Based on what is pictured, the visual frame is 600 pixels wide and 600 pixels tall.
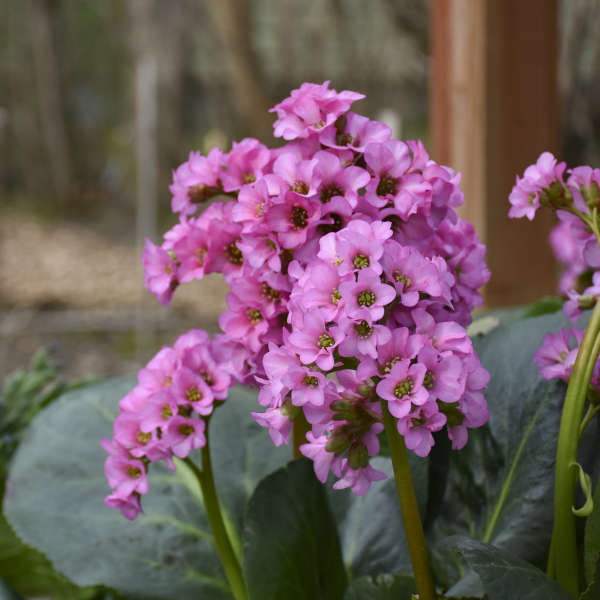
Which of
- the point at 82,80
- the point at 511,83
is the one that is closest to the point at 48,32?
the point at 82,80

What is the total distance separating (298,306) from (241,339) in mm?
94

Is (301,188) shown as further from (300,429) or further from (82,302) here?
(82,302)

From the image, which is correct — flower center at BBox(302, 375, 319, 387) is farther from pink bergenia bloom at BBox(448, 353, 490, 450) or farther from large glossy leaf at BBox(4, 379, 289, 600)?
large glossy leaf at BBox(4, 379, 289, 600)

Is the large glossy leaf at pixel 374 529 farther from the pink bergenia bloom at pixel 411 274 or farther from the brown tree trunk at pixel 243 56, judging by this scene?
the brown tree trunk at pixel 243 56

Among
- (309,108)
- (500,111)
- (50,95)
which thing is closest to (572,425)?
(309,108)

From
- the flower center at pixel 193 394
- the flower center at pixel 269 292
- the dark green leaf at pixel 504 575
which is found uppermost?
the flower center at pixel 269 292

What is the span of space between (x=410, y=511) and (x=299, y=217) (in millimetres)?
209

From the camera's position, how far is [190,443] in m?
0.56

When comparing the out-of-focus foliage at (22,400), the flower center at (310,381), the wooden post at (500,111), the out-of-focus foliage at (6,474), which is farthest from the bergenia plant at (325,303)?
the wooden post at (500,111)

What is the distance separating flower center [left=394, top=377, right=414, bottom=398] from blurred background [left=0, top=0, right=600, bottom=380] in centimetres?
113

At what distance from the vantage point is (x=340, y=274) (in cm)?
46

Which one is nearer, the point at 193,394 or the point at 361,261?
the point at 361,261

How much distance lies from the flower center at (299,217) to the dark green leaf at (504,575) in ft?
0.75

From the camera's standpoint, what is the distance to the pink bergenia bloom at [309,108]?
0.53 meters
